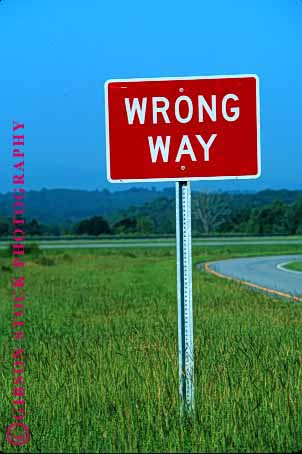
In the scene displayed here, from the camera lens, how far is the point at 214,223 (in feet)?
262

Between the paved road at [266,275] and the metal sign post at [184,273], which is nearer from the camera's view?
the metal sign post at [184,273]

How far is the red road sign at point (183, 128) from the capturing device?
6676mm

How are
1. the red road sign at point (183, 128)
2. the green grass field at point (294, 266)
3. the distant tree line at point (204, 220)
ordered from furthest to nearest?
1. the distant tree line at point (204, 220)
2. the green grass field at point (294, 266)
3. the red road sign at point (183, 128)

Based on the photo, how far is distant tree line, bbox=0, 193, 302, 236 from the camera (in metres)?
75.6

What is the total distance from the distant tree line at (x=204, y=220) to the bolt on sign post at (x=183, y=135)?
6738 cm

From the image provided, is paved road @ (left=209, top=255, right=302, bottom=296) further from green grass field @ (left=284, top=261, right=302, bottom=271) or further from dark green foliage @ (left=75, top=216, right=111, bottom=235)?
dark green foliage @ (left=75, top=216, right=111, bottom=235)

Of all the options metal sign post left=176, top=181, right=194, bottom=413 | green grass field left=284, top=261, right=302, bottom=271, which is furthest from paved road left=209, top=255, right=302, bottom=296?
metal sign post left=176, top=181, right=194, bottom=413

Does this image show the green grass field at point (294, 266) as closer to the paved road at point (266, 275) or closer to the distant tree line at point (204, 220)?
the paved road at point (266, 275)

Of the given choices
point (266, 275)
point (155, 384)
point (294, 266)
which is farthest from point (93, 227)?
point (155, 384)

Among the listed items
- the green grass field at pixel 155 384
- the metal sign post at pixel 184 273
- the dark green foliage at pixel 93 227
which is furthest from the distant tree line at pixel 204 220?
the metal sign post at pixel 184 273

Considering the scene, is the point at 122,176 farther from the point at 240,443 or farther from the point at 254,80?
the point at 240,443

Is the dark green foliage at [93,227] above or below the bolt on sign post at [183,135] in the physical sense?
below

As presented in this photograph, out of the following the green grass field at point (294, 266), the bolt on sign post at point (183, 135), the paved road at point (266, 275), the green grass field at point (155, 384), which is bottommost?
the green grass field at point (294, 266)

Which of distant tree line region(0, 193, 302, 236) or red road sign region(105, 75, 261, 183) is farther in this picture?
distant tree line region(0, 193, 302, 236)
